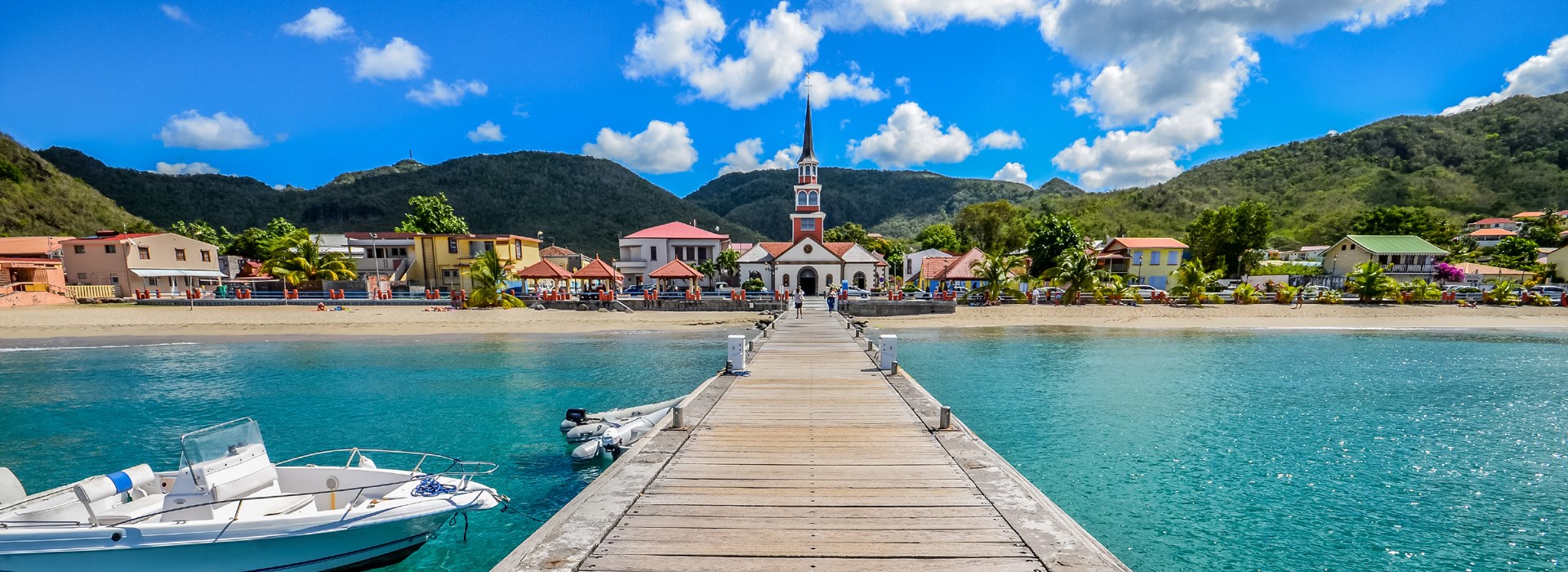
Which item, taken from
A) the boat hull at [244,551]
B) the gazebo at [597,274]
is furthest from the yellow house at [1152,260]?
the boat hull at [244,551]

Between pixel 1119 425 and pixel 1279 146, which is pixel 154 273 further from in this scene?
pixel 1279 146

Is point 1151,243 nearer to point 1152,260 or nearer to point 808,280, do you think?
point 1152,260

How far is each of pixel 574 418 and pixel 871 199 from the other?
165 m

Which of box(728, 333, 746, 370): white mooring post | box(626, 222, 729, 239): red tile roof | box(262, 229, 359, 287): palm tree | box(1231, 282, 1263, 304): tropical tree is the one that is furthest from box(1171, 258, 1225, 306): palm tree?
box(262, 229, 359, 287): palm tree

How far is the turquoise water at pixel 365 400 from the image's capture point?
1135 cm

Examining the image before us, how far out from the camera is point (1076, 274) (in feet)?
128

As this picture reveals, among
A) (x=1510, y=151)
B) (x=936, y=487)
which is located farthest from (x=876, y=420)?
(x=1510, y=151)

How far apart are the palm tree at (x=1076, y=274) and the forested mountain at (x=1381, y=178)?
54023 mm

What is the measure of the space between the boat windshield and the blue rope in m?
2.03

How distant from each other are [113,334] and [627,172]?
418 ft

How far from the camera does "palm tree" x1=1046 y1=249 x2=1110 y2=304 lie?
1528 inches

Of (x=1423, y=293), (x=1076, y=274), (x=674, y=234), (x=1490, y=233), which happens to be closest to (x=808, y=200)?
(x=674, y=234)

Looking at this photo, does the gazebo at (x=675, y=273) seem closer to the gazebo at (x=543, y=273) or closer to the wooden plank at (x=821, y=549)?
the gazebo at (x=543, y=273)

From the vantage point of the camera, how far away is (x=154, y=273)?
134 ft
